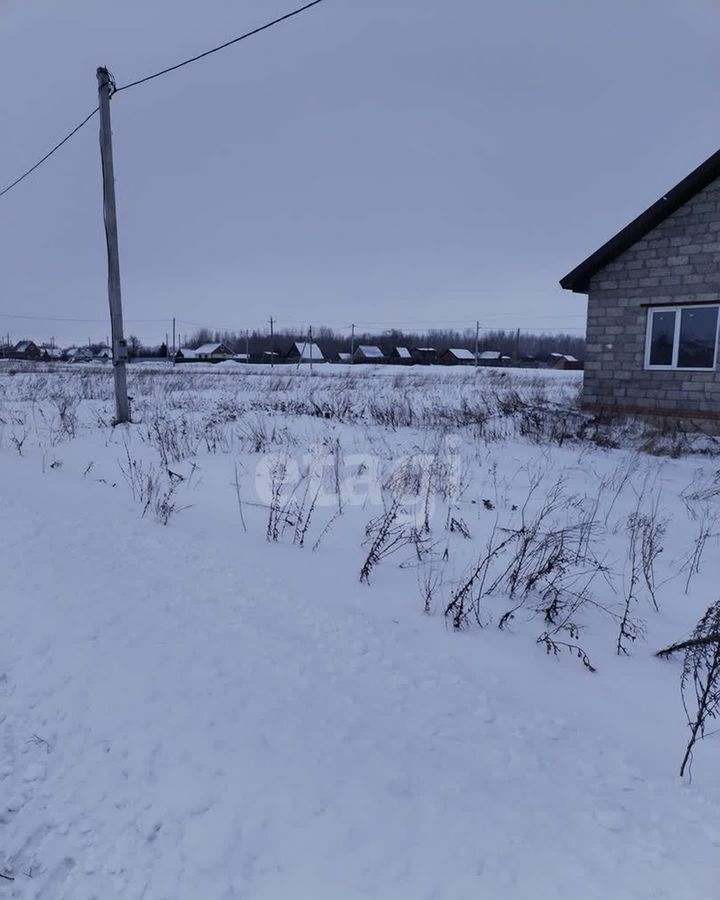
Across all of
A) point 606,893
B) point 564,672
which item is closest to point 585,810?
point 606,893

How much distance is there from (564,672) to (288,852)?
1565mm

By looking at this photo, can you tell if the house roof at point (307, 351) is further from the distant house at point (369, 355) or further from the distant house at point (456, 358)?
the distant house at point (456, 358)

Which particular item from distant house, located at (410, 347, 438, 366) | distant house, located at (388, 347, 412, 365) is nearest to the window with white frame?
distant house, located at (388, 347, 412, 365)

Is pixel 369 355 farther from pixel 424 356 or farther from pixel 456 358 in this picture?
pixel 456 358

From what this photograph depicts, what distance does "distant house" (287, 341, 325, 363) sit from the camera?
64875 millimetres

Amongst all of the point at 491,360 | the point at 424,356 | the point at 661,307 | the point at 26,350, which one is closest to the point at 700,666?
the point at 661,307

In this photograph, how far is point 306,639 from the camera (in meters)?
2.62

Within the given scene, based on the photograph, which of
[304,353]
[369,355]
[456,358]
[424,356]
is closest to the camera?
[304,353]

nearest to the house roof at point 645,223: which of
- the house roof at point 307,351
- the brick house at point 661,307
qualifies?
the brick house at point 661,307

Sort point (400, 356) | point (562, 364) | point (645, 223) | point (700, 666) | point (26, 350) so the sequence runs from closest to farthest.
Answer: point (700, 666) → point (645, 223) → point (562, 364) → point (400, 356) → point (26, 350)

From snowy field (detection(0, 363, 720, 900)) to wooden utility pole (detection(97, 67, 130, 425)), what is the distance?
4716 millimetres

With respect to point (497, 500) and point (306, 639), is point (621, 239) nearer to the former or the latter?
point (497, 500)

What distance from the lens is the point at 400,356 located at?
70.5m

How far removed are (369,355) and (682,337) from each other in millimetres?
60360
